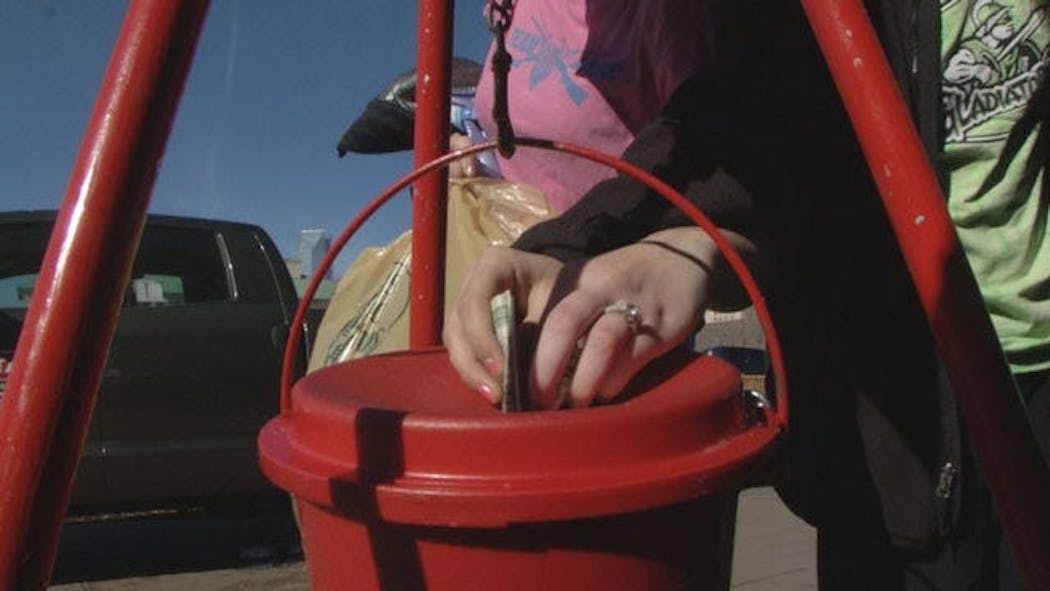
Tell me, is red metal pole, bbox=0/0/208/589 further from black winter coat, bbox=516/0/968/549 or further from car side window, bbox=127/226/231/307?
car side window, bbox=127/226/231/307

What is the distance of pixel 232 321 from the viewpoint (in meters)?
4.59

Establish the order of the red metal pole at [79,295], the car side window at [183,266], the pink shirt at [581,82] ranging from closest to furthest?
the red metal pole at [79,295], the pink shirt at [581,82], the car side window at [183,266]

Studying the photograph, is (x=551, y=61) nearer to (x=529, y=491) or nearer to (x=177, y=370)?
(x=529, y=491)

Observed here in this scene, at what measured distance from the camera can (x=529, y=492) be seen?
0.57 m

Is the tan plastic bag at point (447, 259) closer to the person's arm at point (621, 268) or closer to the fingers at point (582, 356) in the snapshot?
the person's arm at point (621, 268)

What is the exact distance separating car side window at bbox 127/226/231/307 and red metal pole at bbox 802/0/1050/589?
449cm

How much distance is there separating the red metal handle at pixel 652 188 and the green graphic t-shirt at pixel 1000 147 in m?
0.37

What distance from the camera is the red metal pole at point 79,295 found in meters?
0.45

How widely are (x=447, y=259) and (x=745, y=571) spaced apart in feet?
7.42

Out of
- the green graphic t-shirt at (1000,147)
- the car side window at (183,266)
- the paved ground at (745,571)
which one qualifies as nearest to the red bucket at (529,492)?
the green graphic t-shirt at (1000,147)

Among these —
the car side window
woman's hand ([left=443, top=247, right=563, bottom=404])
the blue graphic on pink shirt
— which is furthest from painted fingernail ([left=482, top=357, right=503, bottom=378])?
the car side window

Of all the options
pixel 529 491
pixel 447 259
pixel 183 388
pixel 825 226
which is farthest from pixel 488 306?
pixel 183 388

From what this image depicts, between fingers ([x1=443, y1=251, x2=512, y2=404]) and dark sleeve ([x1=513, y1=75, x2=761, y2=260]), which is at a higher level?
dark sleeve ([x1=513, y1=75, x2=761, y2=260])

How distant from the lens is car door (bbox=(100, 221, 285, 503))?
4219 mm
